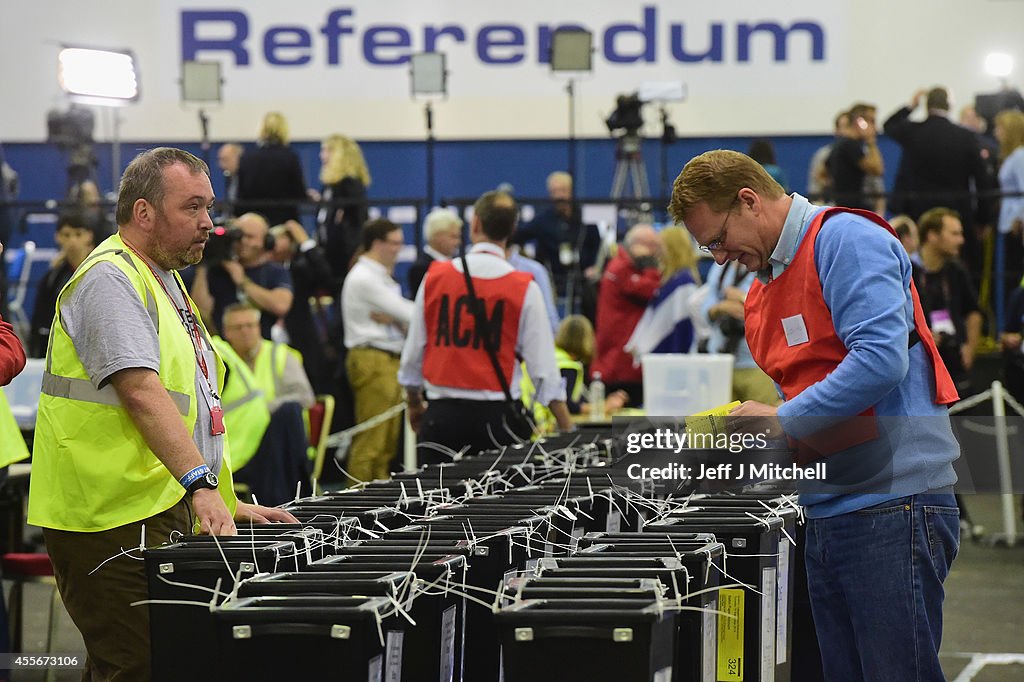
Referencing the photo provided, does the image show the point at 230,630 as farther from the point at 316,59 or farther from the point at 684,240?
the point at 316,59

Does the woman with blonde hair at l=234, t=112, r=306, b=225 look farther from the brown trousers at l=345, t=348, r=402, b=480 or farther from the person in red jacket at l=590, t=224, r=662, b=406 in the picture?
the person in red jacket at l=590, t=224, r=662, b=406

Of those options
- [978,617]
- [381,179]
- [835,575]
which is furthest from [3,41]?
[835,575]

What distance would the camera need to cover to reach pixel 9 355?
3.32m

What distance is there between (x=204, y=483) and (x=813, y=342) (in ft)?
4.19

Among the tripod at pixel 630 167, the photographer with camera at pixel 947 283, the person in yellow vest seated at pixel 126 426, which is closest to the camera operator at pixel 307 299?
the tripod at pixel 630 167

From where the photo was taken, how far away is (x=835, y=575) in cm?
287

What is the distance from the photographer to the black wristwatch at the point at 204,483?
305 centimetres

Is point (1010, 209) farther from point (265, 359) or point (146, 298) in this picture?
point (146, 298)

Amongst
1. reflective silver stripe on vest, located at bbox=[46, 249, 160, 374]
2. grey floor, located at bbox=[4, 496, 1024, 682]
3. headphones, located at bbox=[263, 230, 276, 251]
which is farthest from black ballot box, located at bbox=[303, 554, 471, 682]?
headphones, located at bbox=[263, 230, 276, 251]

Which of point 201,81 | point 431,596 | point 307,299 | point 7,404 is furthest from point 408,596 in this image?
point 201,81

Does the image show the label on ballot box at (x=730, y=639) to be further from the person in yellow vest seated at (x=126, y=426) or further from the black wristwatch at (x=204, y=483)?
the black wristwatch at (x=204, y=483)

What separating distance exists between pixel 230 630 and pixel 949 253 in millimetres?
6418

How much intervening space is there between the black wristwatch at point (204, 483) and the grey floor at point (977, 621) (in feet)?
5.75

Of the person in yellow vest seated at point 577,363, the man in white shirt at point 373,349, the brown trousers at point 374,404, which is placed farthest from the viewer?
the brown trousers at point 374,404
